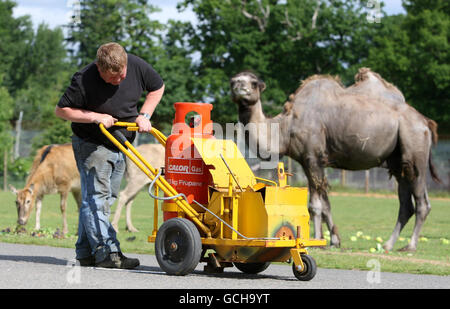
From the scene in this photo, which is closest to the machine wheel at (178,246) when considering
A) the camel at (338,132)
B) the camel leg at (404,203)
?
the camel at (338,132)

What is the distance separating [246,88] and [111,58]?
5097 mm

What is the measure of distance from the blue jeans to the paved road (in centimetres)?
31

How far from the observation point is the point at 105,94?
866cm

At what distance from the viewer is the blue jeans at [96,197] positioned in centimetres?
863

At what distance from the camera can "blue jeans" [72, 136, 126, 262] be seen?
8.63 metres

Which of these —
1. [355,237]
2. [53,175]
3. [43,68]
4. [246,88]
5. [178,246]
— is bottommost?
[355,237]

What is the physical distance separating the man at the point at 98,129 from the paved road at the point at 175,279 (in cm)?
29

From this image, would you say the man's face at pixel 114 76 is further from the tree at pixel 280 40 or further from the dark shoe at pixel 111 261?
the tree at pixel 280 40

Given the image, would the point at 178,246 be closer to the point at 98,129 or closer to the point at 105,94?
the point at 98,129

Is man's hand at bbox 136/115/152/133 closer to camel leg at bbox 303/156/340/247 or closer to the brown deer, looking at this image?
camel leg at bbox 303/156/340/247

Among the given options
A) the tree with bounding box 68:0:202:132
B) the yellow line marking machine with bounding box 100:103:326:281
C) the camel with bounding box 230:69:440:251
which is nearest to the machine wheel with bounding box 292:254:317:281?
the yellow line marking machine with bounding box 100:103:326:281

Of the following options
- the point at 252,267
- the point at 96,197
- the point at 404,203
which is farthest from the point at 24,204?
the point at 252,267
